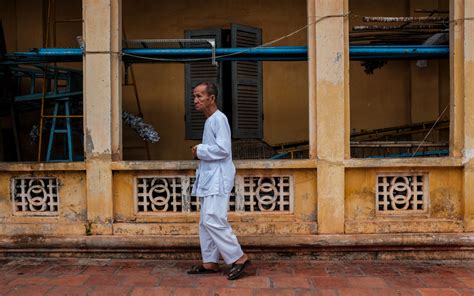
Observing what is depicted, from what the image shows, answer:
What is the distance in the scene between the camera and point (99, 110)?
5305 mm

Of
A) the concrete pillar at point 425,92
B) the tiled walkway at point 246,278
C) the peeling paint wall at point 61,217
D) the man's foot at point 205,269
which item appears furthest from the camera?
the concrete pillar at point 425,92

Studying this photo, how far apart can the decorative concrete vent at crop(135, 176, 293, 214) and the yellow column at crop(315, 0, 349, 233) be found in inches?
14.9

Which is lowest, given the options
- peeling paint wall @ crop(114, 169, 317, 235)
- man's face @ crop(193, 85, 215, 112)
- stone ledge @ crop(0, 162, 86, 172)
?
peeling paint wall @ crop(114, 169, 317, 235)

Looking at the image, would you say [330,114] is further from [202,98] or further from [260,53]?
[202,98]

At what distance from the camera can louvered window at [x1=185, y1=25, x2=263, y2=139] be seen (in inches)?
295

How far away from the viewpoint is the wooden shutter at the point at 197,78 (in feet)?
24.7

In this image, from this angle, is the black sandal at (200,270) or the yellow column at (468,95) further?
the yellow column at (468,95)

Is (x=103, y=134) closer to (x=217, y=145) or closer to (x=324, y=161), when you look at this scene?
(x=217, y=145)

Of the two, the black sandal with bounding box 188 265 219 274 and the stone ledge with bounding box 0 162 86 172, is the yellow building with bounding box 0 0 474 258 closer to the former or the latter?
the stone ledge with bounding box 0 162 86 172

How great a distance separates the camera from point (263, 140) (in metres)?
7.64

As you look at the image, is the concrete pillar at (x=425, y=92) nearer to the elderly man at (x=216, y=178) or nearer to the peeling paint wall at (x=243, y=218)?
the peeling paint wall at (x=243, y=218)

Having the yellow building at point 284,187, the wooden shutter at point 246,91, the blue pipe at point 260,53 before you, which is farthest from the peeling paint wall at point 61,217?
the wooden shutter at point 246,91

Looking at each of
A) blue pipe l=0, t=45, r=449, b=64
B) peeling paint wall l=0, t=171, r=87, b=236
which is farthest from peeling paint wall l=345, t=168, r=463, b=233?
peeling paint wall l=0, t=171, r=87, b=236

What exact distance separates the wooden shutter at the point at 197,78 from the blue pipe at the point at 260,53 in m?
1.99
